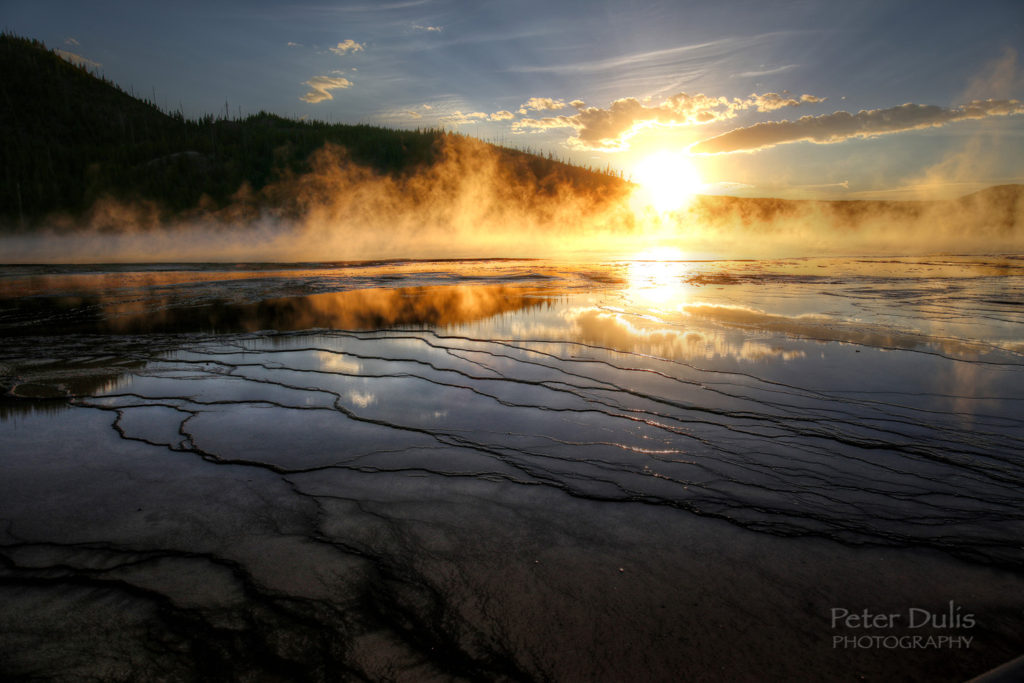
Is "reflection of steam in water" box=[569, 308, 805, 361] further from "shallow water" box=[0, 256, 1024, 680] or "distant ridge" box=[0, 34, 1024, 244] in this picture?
"distant ridge" box=[0, 34, 1024, 244]

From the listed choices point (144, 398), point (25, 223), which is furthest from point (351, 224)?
point (144, 398)

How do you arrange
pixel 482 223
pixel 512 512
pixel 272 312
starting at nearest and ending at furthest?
pixel 512 512 < pixel 272 312 < pixel 482 223

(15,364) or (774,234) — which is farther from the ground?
(774,234)

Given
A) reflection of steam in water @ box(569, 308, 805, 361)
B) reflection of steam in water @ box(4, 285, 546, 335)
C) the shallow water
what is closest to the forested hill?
reflection of steam in water @ box(4, 285, 546, 335)

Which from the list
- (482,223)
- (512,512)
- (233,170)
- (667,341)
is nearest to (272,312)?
(667,341)

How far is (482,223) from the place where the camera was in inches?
2174

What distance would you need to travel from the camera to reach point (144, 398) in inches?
131

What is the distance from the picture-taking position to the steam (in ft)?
121

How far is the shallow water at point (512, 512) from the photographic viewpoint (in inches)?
49.8

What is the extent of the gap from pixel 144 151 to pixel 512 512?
265 feet

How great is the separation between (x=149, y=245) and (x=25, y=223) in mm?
23883

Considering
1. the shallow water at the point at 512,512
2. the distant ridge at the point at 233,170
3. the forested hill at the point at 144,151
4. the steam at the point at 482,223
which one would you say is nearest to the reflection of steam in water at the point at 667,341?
the shallow water at the point at 512,512

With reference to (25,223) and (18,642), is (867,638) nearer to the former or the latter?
(18,642)

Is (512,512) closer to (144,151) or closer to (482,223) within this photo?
(482,223)
